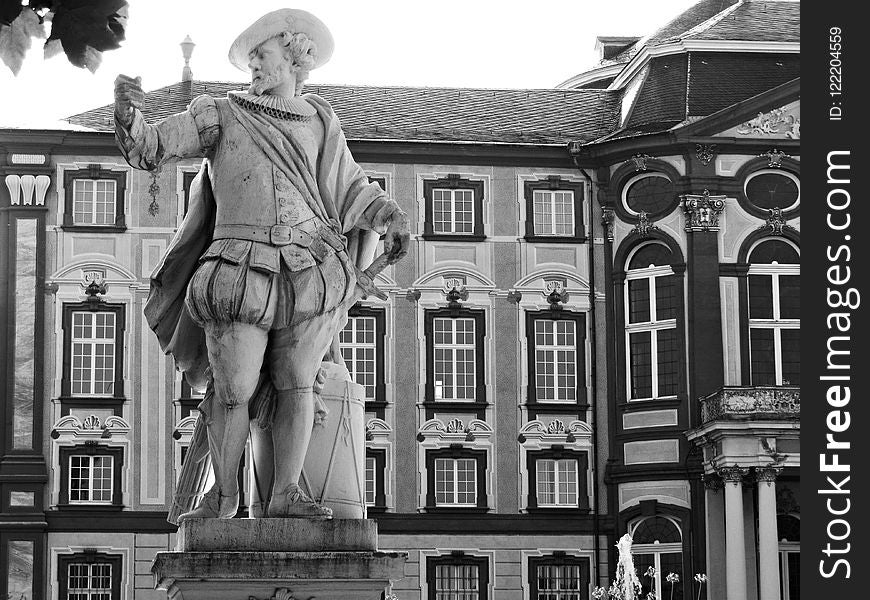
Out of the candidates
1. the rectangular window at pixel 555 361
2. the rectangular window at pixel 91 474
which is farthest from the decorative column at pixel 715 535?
the rectangular window at pixel 91 474

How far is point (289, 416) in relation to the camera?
27.3 ft

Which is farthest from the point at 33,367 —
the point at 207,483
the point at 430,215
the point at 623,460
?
the point at 207,483

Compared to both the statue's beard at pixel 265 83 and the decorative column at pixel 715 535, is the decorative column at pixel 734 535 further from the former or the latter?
the statue's beard at pixel 265 83

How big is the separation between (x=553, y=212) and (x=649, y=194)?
80.7 inches

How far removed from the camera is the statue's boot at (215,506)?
27.2ft

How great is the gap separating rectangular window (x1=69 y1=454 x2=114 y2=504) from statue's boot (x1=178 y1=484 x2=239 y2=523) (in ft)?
101

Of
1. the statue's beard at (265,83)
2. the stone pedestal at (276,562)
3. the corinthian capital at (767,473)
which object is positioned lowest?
the stone pedestal at (276,562)

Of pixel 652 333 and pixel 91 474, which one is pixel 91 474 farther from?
pixel 652 333

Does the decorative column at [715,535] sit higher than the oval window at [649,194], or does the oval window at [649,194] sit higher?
the oval window at [649,194]

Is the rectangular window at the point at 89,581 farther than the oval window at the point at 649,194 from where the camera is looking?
No

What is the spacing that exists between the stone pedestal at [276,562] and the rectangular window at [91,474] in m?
30.9

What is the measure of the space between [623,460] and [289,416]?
3138 cm

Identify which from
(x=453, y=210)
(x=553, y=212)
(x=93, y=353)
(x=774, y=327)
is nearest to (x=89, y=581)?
(x=93, y=353)

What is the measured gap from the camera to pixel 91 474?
38.5 m
